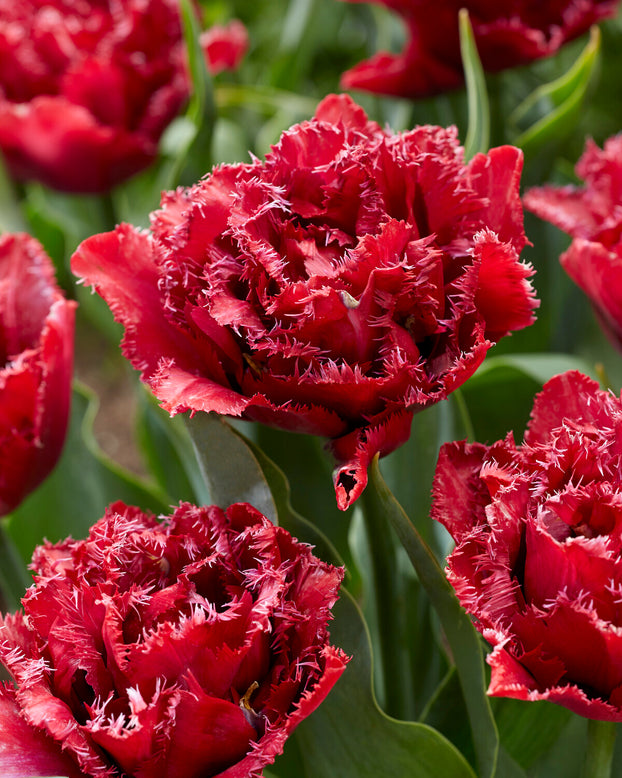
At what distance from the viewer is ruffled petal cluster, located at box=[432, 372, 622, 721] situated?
0.88 feet

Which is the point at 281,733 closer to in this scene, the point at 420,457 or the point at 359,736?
the point at 359,736

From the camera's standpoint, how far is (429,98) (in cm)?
65

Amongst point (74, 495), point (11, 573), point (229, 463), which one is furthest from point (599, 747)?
point (74, 495)

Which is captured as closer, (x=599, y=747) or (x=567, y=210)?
(x=599, y=747)

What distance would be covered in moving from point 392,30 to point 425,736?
2.25 feet

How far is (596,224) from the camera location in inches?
17.9

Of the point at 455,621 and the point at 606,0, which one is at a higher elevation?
the point at 606,0

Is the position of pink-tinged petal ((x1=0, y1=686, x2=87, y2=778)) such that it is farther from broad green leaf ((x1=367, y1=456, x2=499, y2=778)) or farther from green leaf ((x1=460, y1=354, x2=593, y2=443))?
green leaf ((x1=460, y1=354, x2=593, y2=443))

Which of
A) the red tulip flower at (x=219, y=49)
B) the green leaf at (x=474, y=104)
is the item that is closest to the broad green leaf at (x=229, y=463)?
the green leaf at (x=474, y=104)

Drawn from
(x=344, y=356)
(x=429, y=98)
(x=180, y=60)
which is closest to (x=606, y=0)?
(x=429, y=98)

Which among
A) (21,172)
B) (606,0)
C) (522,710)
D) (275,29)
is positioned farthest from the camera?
(275,29)

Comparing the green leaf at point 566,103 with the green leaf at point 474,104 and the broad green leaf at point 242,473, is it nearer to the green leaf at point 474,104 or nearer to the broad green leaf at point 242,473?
the green leaf at point 474,104

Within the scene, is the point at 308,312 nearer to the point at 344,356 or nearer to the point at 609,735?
the point at 344,356

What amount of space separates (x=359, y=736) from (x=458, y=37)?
43cm
